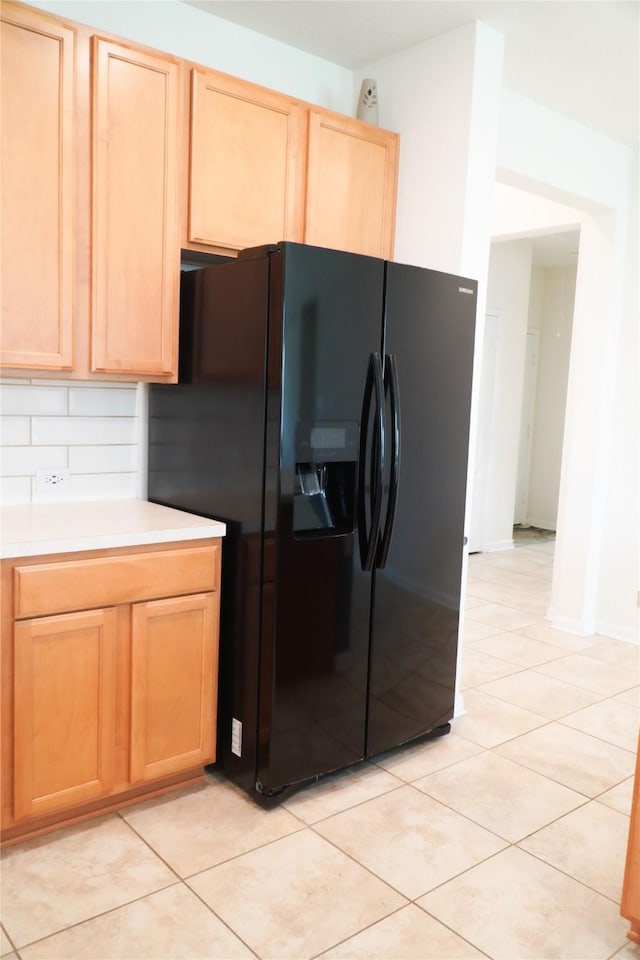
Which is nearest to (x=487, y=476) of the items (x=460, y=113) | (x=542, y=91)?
(x=542, y=91)

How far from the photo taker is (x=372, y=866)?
218 cm

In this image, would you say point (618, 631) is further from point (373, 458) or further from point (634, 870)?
point (634, 870)

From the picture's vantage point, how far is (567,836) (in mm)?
2395

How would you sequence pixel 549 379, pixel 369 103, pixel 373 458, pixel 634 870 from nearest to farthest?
pixel 634 870 < pixel 373 458 < pixel 369 103 < pixel 549 379

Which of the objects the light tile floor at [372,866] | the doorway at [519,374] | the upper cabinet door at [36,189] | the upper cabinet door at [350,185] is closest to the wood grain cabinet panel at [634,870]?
the light tile floor at [372,866]

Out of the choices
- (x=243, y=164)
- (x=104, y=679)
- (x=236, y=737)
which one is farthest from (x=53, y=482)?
(x=243, y=164)

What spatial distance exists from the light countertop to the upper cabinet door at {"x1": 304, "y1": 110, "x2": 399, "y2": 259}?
1.18 metres

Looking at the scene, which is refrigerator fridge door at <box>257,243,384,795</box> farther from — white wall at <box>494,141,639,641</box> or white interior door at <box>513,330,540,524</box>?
white interior door at <box>513,330,540,524</box>

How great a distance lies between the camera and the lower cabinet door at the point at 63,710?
2.12 meters

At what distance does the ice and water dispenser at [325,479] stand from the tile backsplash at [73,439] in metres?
0.80

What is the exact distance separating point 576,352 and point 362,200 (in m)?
2.01

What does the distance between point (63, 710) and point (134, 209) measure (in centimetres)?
155

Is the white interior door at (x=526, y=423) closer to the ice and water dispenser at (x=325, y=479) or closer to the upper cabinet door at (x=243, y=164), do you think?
the upper cabinet door at (x=243, y=164)

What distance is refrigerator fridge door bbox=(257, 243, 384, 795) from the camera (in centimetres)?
233
